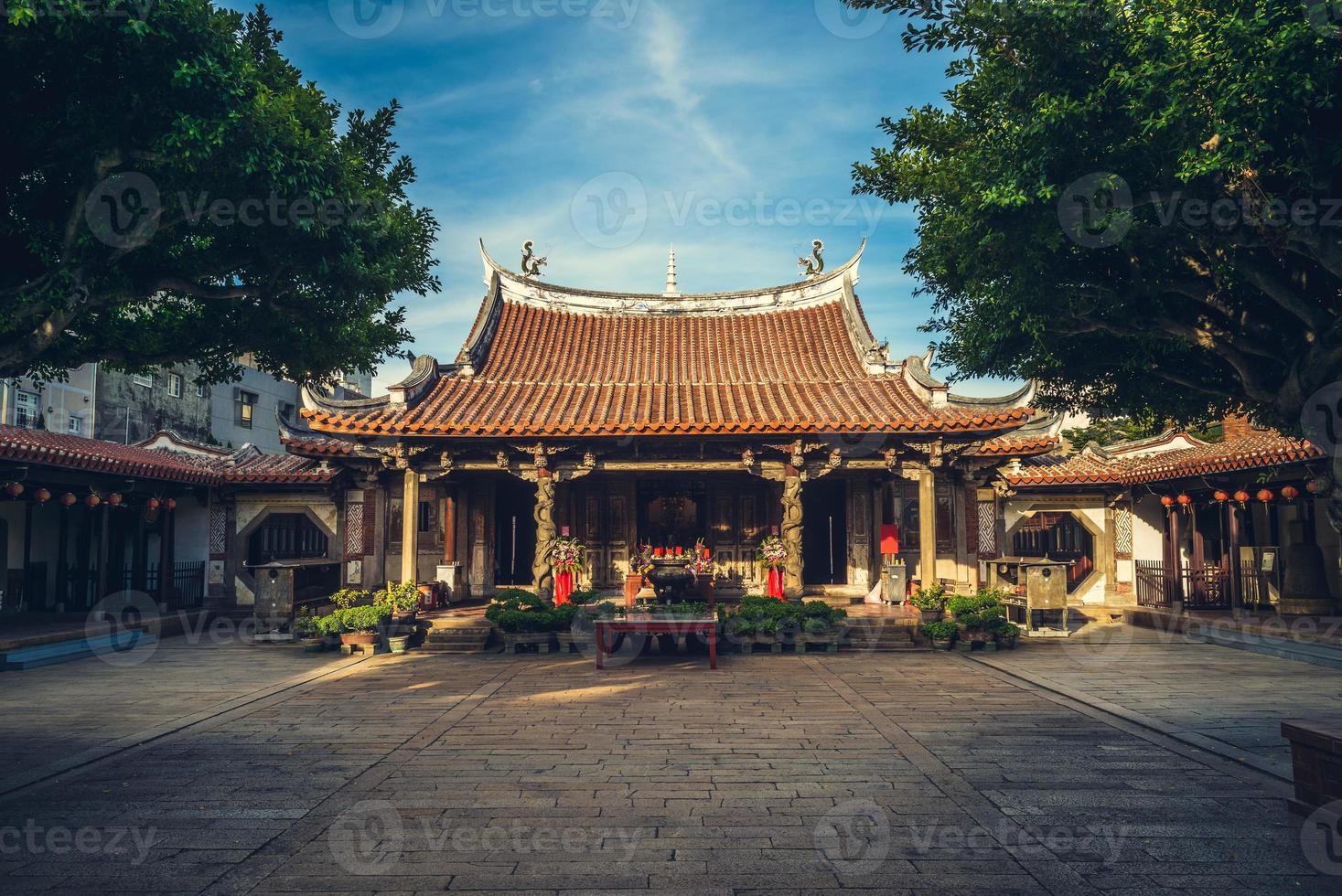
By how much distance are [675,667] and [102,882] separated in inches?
257

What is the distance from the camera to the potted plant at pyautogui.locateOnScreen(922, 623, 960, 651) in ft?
Answer: 35.6

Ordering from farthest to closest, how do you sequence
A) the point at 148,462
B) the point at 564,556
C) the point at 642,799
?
the point at 148,462, the point at 564,556, the point at 642,799

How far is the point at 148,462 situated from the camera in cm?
1316

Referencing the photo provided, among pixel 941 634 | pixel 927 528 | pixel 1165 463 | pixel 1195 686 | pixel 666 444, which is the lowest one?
pixel 1195 686

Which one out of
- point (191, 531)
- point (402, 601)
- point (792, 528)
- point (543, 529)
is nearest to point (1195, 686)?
point (792, 528)

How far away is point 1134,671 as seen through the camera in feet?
30.4

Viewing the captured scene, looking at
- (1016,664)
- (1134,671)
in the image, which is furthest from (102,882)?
(1134,671)

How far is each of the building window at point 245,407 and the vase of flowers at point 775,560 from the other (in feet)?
67.9

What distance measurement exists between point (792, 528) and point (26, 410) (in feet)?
62.9

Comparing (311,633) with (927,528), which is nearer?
(311,633)

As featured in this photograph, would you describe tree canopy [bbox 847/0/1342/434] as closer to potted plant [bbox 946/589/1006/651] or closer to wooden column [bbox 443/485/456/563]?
potted plant [bbox 946/589/1006/651]

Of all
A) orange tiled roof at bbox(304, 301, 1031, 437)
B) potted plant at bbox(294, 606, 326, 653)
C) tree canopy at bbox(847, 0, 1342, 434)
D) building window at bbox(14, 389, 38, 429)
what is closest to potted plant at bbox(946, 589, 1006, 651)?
orange tiled roof at bbox(304, 301, 1031, 437)

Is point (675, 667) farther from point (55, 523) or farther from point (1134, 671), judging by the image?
point (55, 523)

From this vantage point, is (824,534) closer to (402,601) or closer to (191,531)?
(402,601)
